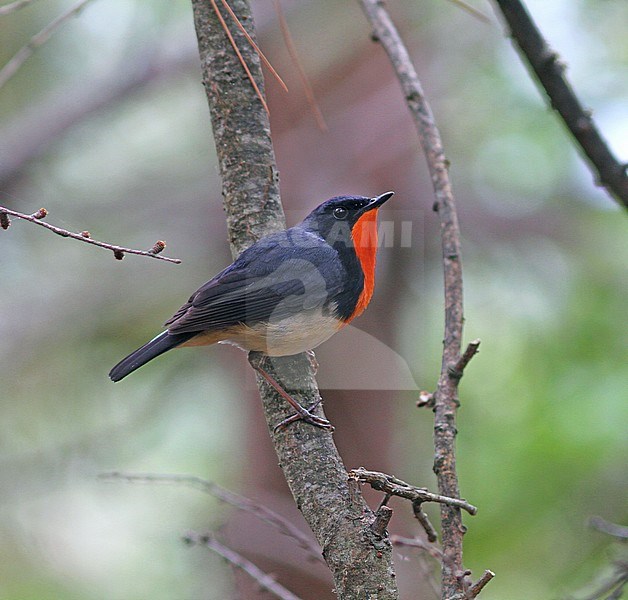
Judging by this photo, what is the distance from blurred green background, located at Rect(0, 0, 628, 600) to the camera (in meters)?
5.64

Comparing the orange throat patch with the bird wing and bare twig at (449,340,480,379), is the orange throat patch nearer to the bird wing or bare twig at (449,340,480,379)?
the bird wing

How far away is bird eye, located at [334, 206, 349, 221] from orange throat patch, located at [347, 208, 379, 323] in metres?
0.07

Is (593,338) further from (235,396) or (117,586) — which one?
(117,586)

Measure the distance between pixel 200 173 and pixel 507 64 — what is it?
3.62 m

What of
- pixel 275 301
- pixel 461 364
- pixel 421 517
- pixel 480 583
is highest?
pixel 275 301

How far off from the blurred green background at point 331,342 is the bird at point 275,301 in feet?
7.04

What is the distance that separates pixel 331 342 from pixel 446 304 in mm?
3006

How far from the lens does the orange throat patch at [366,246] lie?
137 inches

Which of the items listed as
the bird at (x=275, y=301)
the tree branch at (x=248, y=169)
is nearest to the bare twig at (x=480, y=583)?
the tree branch at (x=248, y=169)

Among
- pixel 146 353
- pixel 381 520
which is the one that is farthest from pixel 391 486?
pixel 146 353

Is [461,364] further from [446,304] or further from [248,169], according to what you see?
[248,169]

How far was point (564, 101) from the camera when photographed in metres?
2.14

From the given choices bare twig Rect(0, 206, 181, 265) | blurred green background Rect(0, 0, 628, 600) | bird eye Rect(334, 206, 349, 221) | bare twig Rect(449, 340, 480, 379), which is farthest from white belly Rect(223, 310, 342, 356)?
blurred green background Rect(0, 0, 628, 600)

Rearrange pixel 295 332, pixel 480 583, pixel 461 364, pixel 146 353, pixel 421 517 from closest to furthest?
pixel 480 583
pixel 421 517
pixel 461 364
pixel 146 353
pixel 295 332
